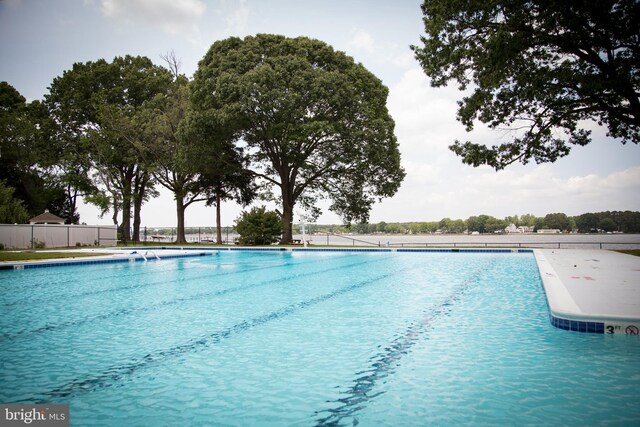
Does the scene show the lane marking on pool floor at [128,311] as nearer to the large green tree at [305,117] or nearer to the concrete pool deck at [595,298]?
the concrete pool deck at [595,298]

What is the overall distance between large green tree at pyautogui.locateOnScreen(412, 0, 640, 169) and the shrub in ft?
49.6

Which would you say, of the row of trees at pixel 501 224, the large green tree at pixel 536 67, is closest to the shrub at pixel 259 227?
the large green tree at pixel 536 67

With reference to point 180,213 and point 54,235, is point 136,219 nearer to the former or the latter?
point 180,213

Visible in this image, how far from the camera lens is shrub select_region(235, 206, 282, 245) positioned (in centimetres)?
2841

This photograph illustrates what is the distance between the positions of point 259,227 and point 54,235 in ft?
43.9

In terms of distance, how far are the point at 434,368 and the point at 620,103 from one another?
16.4 metres

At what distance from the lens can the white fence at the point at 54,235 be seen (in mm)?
24078

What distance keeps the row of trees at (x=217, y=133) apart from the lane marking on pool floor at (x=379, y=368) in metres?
17.9

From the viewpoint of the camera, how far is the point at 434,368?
14.8 feet

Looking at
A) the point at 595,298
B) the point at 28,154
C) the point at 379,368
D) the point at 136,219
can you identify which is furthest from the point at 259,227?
the point at 379,368

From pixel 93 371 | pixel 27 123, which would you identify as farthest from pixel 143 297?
pixel 27 123

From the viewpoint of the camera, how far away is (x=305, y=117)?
2523cm

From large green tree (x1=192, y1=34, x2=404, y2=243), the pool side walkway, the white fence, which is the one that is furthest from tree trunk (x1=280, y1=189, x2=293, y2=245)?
the pool side walkway

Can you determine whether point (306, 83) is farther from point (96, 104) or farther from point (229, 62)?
point (96, 104)
